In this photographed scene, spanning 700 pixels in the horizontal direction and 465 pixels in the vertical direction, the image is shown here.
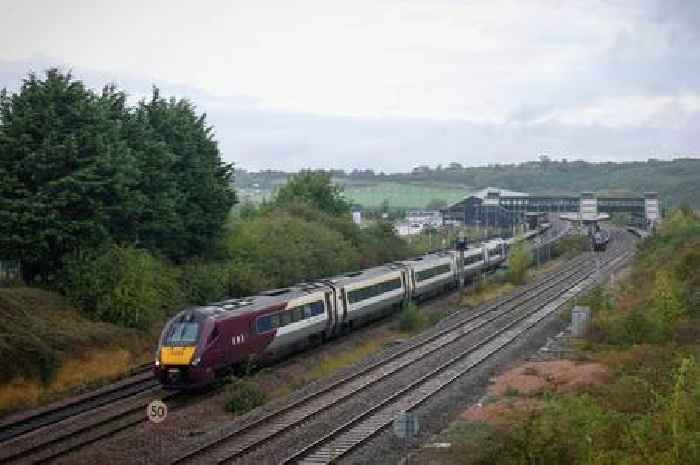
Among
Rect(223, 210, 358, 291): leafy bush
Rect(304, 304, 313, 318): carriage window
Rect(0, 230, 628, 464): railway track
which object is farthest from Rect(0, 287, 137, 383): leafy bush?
Rect(223, 210, 358, 291): leafy bush

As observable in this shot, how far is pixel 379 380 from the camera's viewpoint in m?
29.9

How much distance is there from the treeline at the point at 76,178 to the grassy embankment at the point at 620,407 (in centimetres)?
2085

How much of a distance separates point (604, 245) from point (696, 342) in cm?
7327

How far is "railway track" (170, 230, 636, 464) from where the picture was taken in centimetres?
2105

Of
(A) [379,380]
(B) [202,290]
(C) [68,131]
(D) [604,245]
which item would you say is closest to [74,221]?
(C) [68,131]

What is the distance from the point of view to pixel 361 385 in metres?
29.0

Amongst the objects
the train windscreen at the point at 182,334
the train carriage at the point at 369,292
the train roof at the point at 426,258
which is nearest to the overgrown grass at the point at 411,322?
Answer: the train carriage at the point at 369,292

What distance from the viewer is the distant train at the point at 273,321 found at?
88.6 ft

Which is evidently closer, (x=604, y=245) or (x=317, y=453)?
(x=317, y=453)

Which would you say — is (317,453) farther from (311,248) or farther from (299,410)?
(311,248)

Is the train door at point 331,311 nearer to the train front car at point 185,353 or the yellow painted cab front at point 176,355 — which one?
the train front car at point 185,353

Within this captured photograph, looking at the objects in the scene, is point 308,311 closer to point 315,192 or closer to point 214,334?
point 214,334

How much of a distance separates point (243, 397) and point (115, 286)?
1155cm

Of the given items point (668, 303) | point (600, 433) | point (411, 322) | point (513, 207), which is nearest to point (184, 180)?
point (411, 322)
